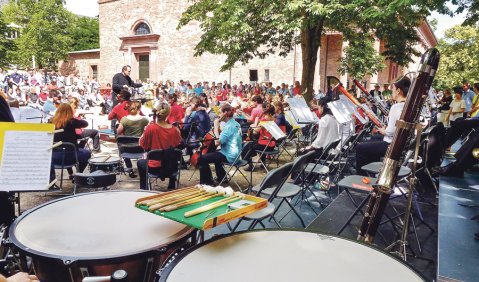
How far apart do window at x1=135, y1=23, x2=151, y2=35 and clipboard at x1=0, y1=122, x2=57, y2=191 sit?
29.3 m

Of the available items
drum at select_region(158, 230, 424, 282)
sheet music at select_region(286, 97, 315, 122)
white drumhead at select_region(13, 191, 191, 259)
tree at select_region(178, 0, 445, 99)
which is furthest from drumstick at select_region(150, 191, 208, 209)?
tree at select_region(178, 0, 445, 99)

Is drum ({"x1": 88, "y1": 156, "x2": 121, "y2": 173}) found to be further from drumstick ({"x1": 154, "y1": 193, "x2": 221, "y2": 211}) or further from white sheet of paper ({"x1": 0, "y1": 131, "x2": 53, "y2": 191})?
drumstick ({"x1": 154, "y1": 193, "x2": 221, "y2": 211})

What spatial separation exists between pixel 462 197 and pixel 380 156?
1.30 meters

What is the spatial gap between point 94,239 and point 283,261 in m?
1.05

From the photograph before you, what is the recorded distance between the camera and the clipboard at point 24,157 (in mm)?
2342

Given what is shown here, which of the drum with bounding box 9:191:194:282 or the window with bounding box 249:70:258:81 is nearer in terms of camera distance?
the drum with bounding box 9:191:194:282

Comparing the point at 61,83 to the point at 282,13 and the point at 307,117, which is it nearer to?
the point at 282,13

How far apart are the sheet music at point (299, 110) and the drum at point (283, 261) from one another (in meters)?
→ 6.48

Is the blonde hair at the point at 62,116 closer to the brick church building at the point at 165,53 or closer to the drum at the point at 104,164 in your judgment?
the drum at the point at 104,164

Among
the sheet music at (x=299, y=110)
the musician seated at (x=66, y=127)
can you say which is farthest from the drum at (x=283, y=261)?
the sheet music at (x=299, y=110)

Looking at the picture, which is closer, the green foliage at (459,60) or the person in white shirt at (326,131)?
the person in white shirt at (326,131)

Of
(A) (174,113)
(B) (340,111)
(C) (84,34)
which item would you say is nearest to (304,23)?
(A) (174,113)

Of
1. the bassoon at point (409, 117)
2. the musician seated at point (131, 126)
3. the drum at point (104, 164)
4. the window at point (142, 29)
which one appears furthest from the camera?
the window at point (142, 29)

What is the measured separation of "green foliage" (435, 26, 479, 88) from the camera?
35.4 m
